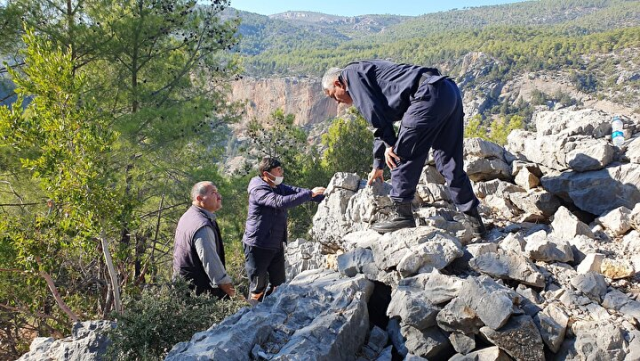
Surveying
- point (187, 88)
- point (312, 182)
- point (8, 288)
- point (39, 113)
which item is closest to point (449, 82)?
point (39, 113)

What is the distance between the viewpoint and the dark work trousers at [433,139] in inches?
127

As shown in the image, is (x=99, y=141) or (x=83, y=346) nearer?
(x=83, y=346)

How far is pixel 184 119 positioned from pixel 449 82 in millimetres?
8093

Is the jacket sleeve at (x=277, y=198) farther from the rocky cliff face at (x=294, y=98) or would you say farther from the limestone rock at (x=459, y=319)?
the rocky cliff face at (x=294, y=98)

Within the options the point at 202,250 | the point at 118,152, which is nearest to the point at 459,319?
the point at 202,250

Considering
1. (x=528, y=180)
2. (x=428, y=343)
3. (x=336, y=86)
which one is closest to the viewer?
(x=428, y=343)

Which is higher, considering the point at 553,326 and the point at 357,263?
the point at 357,263

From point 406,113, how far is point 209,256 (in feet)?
7.10

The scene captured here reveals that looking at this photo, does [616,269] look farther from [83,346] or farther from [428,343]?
[83,346]

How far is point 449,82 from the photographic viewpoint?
10.9ft

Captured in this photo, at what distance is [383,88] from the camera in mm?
Result: 3430

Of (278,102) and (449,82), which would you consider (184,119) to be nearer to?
(449,82)

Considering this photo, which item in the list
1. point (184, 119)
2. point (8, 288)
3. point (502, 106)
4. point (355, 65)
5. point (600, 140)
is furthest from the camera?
point (502, 106)

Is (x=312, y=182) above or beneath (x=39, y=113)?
beneath
